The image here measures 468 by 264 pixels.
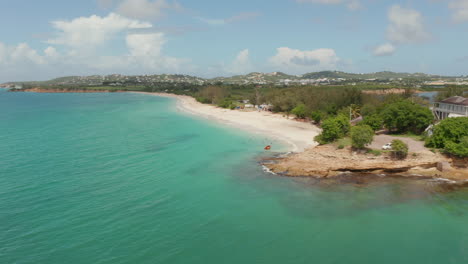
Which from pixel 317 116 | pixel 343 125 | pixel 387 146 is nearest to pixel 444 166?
pixel 387 146

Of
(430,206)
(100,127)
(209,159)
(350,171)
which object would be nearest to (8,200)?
(209,159)

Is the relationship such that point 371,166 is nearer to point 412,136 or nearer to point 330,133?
point 330,133

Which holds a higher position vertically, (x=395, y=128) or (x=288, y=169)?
(x=395, y=128)

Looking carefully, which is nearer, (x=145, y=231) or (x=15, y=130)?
(x=145, y=231)

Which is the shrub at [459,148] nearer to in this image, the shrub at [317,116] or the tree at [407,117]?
the tree at [407,117]

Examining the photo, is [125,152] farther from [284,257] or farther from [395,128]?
[395,128]

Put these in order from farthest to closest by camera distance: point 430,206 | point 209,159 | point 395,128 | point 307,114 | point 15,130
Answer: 1. point 307,114
2. point 15,130
3. point 395,128
4. point 209,159
5. point 430,206

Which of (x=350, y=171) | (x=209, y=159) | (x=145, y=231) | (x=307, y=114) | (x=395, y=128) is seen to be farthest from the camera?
(x=307, y=114)
